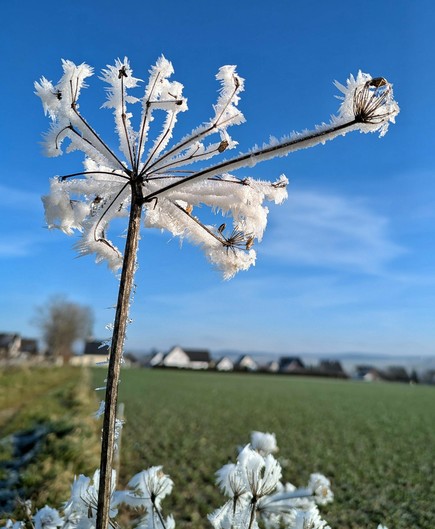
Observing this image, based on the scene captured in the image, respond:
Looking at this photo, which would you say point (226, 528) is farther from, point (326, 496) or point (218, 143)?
point (218, 143)

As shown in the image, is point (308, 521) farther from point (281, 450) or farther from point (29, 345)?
point (29, 345)

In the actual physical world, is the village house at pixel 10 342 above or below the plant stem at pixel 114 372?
above

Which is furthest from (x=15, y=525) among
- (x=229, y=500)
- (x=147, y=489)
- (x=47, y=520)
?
(x=229, y=500)

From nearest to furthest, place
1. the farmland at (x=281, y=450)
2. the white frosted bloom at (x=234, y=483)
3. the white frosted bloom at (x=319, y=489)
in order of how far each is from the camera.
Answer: the white frosted bloom at (x=234, y=483) < the white frosted bloom at (x=319, y=489) < the farmland at (x=281, y=450)

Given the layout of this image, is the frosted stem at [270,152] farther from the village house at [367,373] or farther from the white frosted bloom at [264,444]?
the village house at [367,373]

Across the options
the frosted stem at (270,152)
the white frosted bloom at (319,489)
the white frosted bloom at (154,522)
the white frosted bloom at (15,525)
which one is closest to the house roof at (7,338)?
the white frosted bloom at (15,525)
